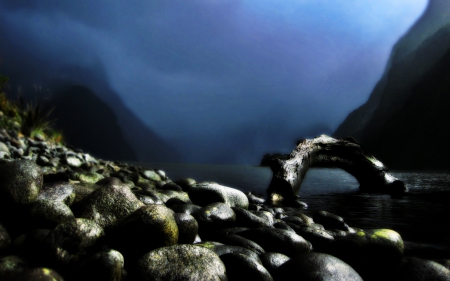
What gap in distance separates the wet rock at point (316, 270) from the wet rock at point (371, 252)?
1.06m

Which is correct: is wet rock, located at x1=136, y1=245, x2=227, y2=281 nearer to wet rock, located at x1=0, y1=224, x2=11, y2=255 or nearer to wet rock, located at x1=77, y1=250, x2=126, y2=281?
wet rock, located at x1=77, y1=250, x2=126, y2=281

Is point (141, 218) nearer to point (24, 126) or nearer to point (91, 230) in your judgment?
point (91, 230)

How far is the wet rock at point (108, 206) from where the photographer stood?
4.18 m

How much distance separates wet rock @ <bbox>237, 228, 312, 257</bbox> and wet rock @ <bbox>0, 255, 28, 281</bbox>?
2.88m

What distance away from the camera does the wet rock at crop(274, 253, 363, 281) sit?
3395 mm

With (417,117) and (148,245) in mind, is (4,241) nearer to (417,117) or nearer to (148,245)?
(148,245)

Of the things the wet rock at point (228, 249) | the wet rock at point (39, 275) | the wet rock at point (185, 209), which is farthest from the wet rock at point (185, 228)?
the wet rock at point (39, 275)

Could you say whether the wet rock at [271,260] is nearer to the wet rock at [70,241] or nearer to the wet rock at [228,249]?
the wet rock at [228,249]

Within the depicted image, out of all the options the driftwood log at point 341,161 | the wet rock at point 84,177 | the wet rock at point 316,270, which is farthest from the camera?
the driftwood log at point 341,161

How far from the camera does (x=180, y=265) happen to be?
10.9 feet

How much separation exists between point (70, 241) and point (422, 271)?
3896 millimetres

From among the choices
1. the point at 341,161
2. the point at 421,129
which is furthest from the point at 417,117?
the point at 341,161

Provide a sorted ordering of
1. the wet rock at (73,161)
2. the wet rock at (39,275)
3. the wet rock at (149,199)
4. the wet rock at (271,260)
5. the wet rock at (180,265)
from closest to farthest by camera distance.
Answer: the wet rock at (39,275) → the wet rock at (180,265) → the wet rock at (271,260) → the wet rock at (149,199) → the wet rock at (73,161)

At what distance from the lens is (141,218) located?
3.80m
